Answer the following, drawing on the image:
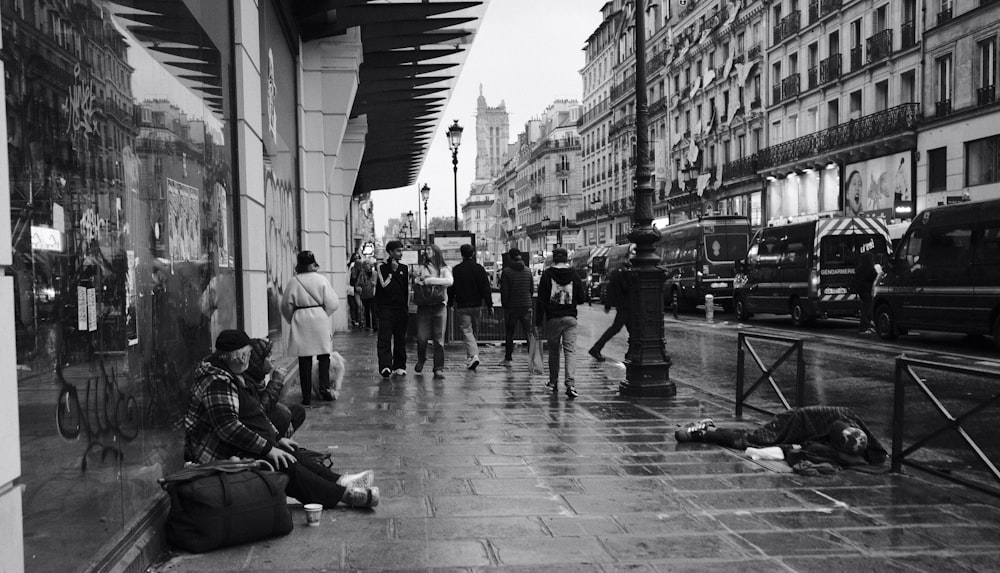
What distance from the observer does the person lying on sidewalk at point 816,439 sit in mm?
6715

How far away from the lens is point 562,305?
35.4ft

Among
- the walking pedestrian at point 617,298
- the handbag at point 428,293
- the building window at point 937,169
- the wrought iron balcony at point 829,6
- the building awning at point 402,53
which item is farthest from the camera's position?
the wrought iron balcony at point 829,6

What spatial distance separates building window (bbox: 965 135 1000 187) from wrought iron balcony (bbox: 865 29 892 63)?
22.9ft

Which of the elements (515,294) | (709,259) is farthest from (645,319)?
(709,259)

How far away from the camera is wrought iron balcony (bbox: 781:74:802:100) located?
45.3m

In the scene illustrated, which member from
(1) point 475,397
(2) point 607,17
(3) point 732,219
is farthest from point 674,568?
(2) point 607,17

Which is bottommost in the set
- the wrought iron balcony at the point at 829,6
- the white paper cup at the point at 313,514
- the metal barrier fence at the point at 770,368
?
the white paper cup at the point at 313,514

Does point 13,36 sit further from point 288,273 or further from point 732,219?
point 732,219

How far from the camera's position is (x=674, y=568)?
4535 mm

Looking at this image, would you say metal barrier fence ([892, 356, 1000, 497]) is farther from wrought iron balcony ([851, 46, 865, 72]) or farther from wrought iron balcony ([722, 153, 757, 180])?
wrought iron balcony ([722, 153, 757, 180])

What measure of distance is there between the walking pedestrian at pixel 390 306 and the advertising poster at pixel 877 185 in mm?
27823

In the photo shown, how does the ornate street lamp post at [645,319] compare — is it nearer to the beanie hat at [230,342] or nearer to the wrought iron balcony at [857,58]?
the beanie hat at [230,342]

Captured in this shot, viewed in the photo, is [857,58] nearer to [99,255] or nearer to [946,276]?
[946,276]

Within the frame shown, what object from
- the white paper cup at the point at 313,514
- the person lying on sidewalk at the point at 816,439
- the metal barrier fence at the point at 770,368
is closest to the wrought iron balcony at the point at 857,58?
the metal barrier fence at the point at 770,368
